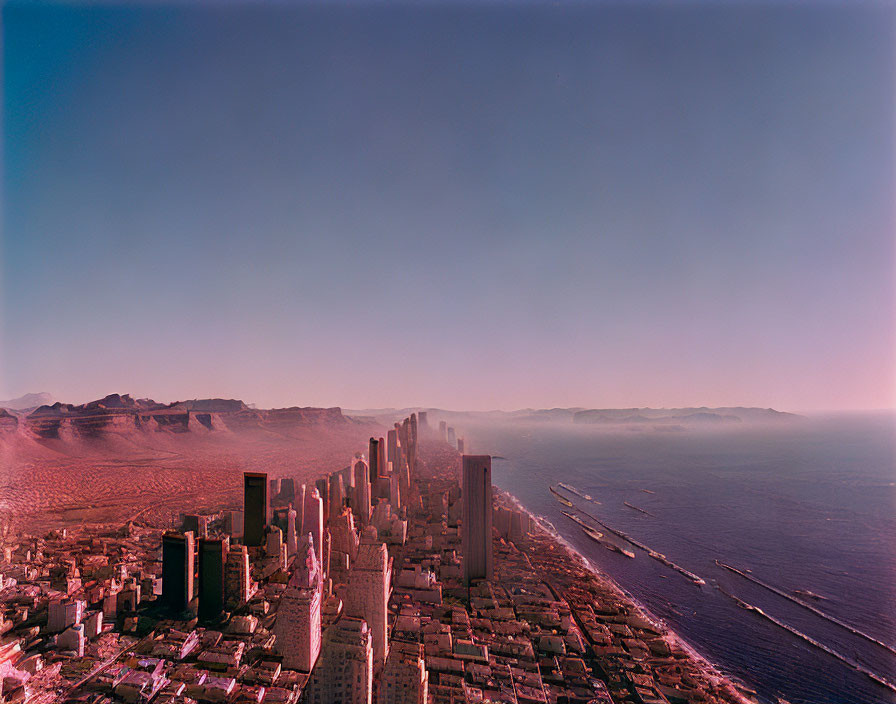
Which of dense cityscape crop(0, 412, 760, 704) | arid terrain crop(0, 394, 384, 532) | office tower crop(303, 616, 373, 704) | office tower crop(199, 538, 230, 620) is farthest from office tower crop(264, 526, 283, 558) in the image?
arid terrain crop(0, 394, 384, 532)

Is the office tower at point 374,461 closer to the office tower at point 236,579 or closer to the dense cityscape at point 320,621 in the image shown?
the dense cityscape at point 320,621

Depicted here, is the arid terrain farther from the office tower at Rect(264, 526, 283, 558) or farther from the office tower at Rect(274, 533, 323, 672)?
the office tower at Rect(274, 533, 323, 672)

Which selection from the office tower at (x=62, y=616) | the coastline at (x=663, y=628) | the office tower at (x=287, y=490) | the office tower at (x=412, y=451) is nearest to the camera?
the coastline at (x=663, y=628)

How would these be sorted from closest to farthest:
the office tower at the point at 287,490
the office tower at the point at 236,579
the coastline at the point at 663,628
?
the coastline at the point at 663,628 → the office tower at the point at 236,579 → the office tower at the point at 287,490

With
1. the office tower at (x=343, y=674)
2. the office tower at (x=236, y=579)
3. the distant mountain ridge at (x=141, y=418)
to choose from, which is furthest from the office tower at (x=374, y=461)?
the distant mountain ridge at (x=141, y=418)

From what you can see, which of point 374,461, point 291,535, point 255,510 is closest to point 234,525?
point 255,510

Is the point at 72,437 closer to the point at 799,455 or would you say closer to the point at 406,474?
the point at 406,474
